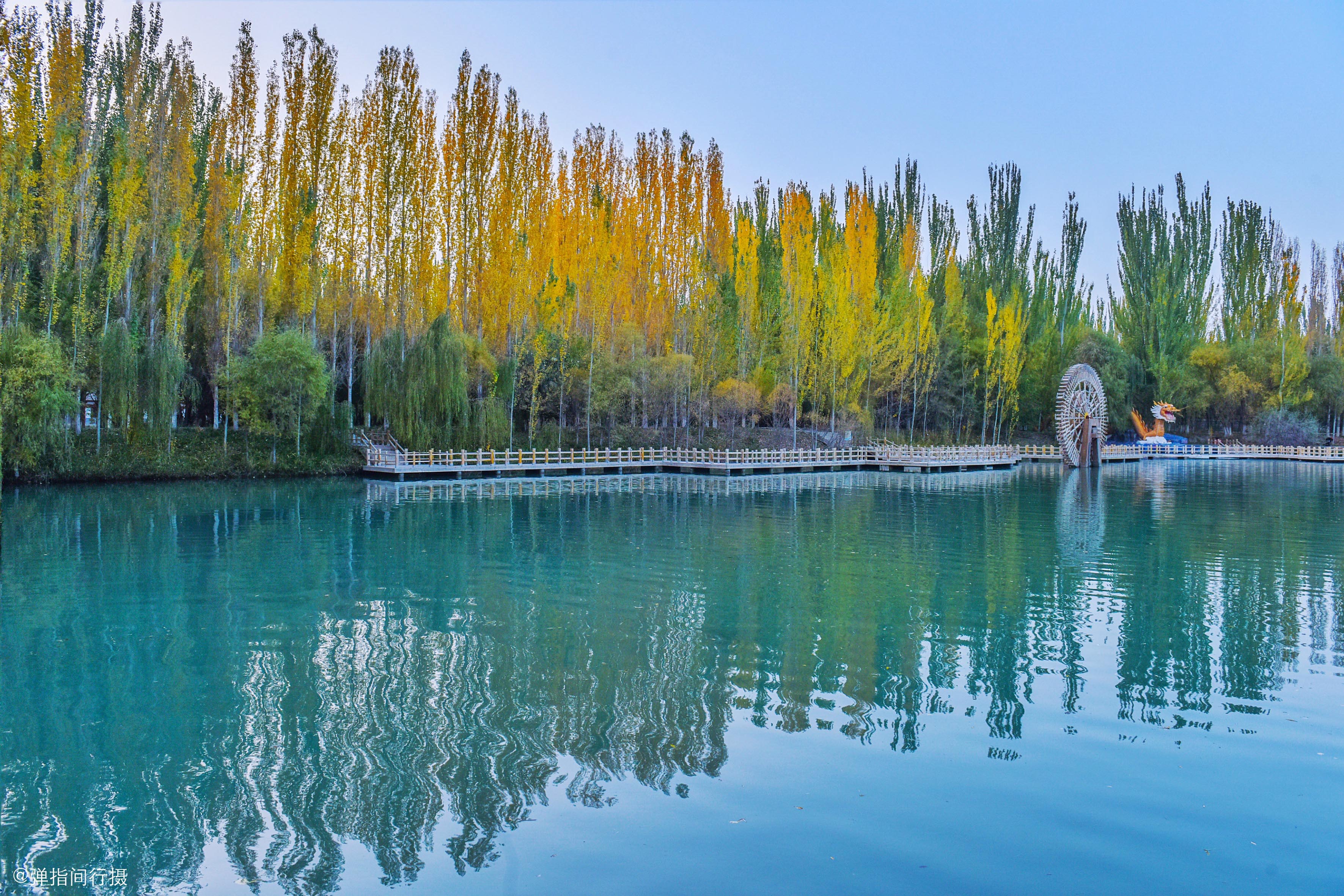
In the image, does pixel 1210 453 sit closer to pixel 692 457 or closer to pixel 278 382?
pixel 692 457

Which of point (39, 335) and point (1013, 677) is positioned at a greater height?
point (39, 335)

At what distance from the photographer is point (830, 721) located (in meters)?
8.51

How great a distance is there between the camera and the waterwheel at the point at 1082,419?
45219 millimetres

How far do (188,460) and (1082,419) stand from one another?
1529 inches

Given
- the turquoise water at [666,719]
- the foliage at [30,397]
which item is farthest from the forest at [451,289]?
the turquoise water at [666,719]

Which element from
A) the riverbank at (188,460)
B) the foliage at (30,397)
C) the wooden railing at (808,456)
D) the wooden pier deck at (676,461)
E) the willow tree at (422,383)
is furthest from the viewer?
the wooden railing at (808,456)

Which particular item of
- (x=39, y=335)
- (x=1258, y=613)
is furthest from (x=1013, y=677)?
(x=39, y=335)

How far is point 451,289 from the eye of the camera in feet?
124

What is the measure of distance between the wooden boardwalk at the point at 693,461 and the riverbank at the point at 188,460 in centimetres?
161

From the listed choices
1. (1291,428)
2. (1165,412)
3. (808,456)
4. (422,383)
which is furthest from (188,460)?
(1291,428)

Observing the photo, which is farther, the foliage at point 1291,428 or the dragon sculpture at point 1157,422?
the foliage at point 1291,428

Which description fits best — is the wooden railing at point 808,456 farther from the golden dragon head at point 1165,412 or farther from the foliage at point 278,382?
the foliage at point 278,382

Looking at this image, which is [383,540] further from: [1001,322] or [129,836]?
[1001,322]

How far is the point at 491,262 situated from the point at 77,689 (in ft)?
98.9
